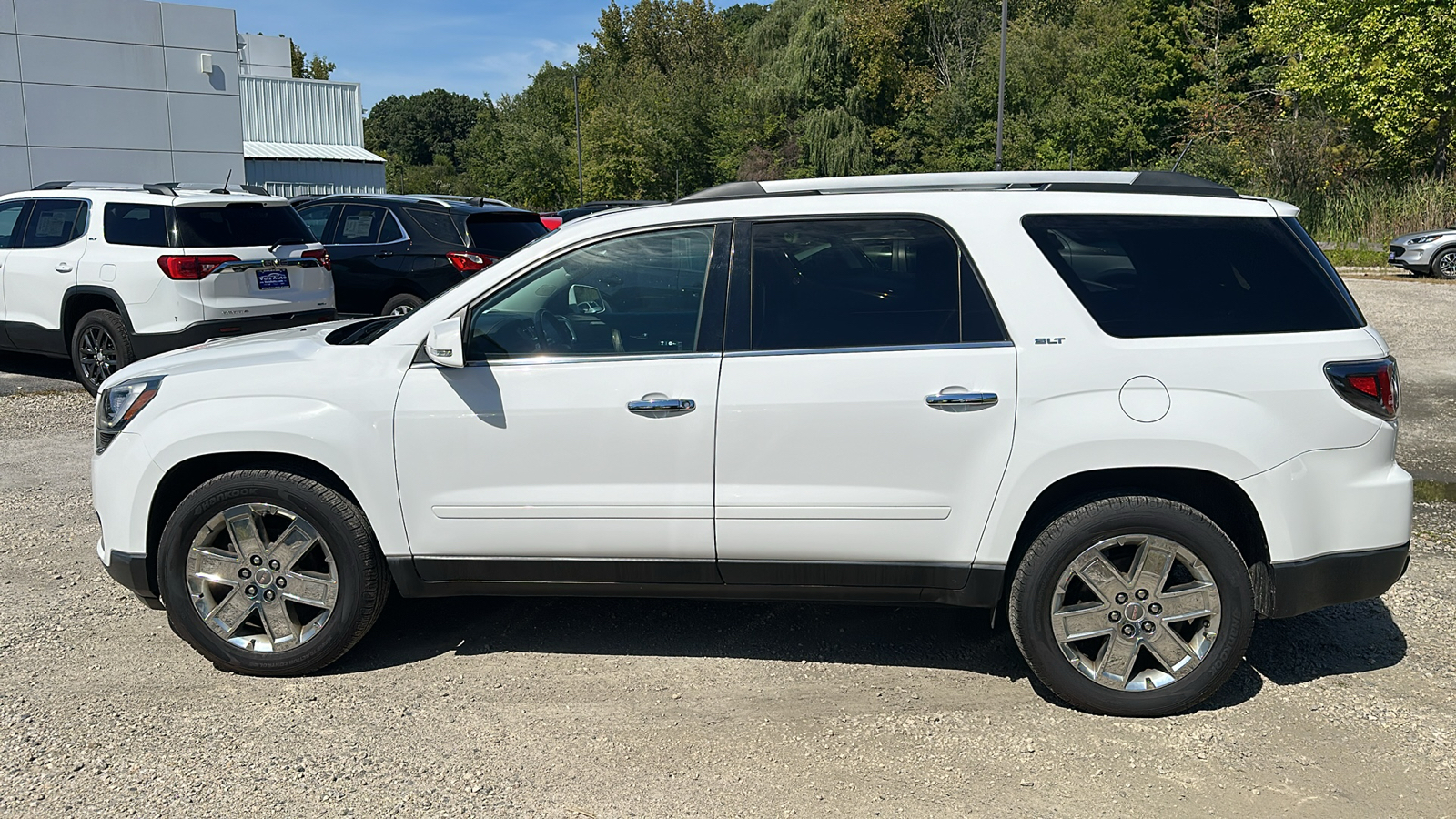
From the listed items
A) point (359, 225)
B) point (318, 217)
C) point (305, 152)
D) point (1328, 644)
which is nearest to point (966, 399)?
point (1328, 644)

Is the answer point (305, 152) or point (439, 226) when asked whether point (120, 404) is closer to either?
point (439, 226)

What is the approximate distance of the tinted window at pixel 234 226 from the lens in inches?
369

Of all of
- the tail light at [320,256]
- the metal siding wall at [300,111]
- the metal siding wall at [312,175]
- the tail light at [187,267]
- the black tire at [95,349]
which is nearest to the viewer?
the tail light at [187,267]

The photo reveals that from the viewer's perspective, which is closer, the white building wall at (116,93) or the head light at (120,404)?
the head light at (120,404)

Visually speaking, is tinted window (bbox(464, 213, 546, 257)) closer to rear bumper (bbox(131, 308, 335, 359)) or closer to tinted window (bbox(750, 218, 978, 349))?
rear bumper (bbox(131, 308, 335, 359))

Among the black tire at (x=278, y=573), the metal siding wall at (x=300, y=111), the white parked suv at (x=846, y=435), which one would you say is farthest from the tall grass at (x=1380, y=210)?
the metal siding wall at (x=300, y=111)

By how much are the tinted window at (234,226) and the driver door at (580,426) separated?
6.24 m

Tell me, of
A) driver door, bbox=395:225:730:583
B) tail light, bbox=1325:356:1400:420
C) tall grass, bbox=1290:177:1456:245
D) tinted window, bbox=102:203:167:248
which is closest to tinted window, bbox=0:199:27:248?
tinted window, bbox=102:203:167:248

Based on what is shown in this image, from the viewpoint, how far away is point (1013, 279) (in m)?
3.95

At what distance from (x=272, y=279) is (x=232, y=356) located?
5.58m

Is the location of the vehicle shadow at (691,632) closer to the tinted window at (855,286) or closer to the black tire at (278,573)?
the black tire at (278,573)

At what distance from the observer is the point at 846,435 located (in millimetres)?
3900

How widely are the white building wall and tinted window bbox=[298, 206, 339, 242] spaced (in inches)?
553

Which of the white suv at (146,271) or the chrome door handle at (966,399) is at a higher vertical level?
the white suv at (146,271)
